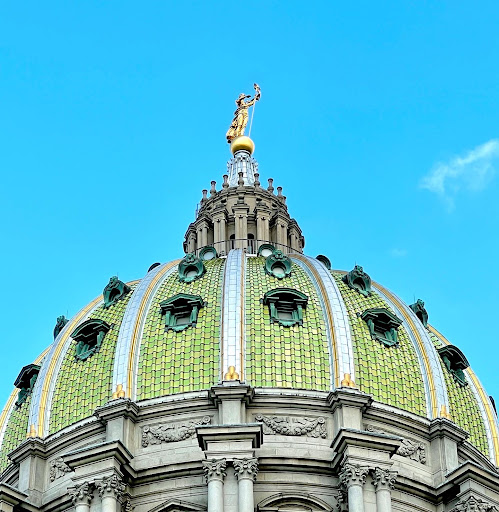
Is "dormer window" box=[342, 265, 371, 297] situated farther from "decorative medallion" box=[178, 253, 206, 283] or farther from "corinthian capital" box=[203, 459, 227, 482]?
"corinthian capital" box=[203, 459, 227, 482]

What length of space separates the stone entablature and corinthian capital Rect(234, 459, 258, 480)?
21.2 metres

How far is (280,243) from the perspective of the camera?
84.9 meters

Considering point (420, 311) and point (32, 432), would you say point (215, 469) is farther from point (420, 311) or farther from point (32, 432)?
point (420, 311)

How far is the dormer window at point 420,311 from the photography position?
260 feet

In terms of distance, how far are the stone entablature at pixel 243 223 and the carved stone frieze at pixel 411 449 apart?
1704cm

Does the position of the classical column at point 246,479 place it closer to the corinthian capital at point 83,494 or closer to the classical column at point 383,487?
the classical column at point 383,487

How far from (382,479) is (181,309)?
14.6m

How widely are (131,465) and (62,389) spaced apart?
336 inches

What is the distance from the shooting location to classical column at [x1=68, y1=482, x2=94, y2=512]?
63.6m

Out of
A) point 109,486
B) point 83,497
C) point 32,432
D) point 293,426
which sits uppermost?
point 32,432

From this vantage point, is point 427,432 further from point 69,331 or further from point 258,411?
point 69,331

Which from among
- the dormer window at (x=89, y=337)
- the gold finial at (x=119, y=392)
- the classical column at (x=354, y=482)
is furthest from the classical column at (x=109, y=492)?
the dormer window at (x=89, y=337)

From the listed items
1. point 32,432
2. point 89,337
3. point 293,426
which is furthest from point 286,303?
point 32,432

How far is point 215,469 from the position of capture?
62.9 meters
